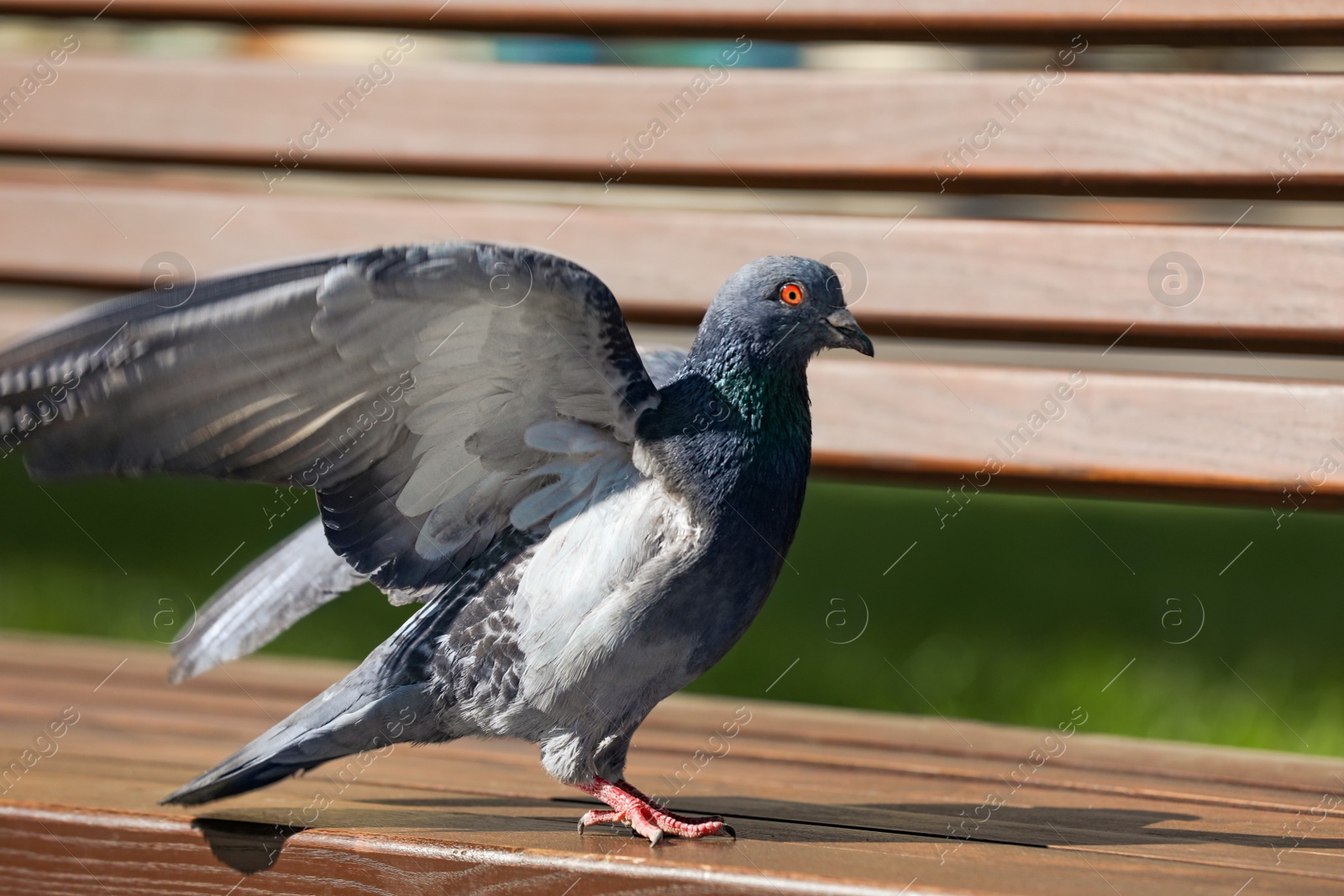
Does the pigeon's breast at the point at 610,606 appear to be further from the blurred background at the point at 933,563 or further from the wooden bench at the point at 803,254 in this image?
the blurred background at the point at 933,563

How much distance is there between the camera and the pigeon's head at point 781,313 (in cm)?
164

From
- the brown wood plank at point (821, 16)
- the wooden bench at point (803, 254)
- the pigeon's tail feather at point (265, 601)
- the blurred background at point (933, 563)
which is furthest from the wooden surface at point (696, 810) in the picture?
the brown wood plank at point (821, 16)

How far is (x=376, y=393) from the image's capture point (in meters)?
1.55

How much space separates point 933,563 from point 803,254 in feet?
6.07

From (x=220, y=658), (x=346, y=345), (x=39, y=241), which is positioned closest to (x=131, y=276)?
(x=39, y=241)

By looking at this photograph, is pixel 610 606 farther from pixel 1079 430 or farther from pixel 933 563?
pixel 933 563

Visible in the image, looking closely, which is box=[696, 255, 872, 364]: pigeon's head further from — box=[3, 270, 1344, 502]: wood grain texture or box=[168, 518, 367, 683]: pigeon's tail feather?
box=[3, 270, 1344, 502]: wood grain texture

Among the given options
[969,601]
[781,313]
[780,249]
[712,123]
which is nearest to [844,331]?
[781,313]

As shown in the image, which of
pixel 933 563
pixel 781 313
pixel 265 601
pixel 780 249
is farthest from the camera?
pixel 933 563

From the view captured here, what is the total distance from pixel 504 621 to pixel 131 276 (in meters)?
2.17

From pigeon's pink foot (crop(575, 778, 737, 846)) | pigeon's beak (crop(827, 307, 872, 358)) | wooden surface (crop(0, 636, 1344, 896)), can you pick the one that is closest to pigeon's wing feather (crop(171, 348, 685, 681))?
wooden surface (crop(0, 636, 1344, 896))

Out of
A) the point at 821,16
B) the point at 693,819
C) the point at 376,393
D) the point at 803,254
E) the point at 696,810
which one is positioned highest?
the point at 821,16

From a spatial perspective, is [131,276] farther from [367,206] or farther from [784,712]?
[784,712]

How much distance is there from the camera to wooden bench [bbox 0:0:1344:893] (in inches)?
64.8
